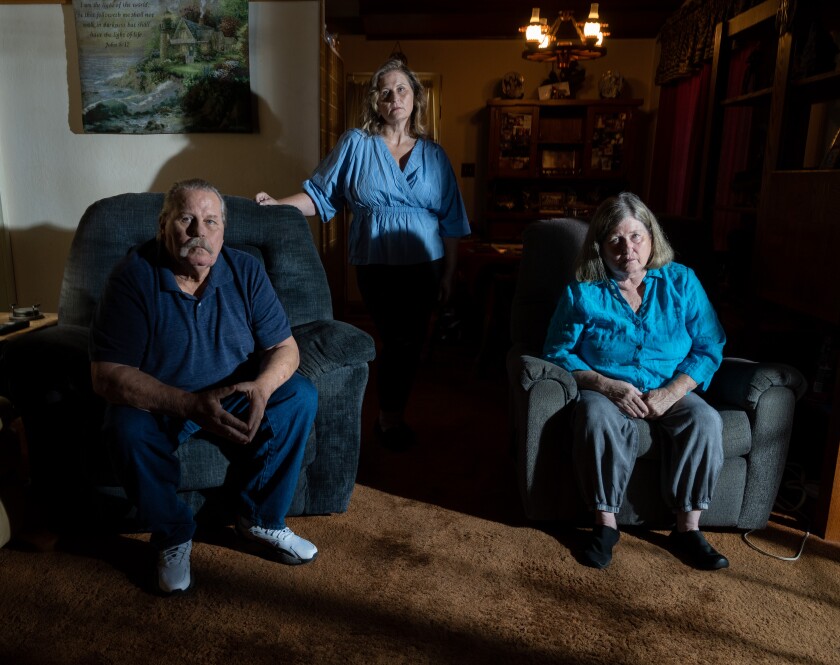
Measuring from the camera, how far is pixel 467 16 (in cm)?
549

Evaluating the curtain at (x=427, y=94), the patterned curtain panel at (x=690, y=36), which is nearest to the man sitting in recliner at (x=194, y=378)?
the patterned curtain panel at (x=690, y=36)

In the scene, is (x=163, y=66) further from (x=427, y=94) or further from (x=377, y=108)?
(x=427, y=94)

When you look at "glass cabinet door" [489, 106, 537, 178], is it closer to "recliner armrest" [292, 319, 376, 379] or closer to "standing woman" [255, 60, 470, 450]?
"standing woman" [255, 60, 470, 450]

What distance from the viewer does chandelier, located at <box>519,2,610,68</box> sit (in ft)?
13.2

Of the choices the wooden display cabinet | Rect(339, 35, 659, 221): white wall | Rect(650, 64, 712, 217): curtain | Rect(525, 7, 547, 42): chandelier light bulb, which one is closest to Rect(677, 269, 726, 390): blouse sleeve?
Rect(650, 64, 712, 217): curtain

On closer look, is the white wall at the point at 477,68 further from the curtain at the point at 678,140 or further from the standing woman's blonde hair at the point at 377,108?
the standing woman's blonde hair at the point at 377,108

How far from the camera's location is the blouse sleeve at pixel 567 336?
208 cm

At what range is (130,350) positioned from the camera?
174 centimetres

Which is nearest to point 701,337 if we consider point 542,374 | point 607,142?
point 542,374

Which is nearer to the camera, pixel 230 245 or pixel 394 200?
pixel 230 245

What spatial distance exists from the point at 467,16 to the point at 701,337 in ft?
14.0

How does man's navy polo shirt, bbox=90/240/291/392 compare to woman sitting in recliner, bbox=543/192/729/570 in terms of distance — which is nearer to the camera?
man's navy polo shirt, bbox=90/240/291/392

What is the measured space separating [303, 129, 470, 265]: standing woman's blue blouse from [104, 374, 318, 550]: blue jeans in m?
0.72

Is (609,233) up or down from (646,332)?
up
